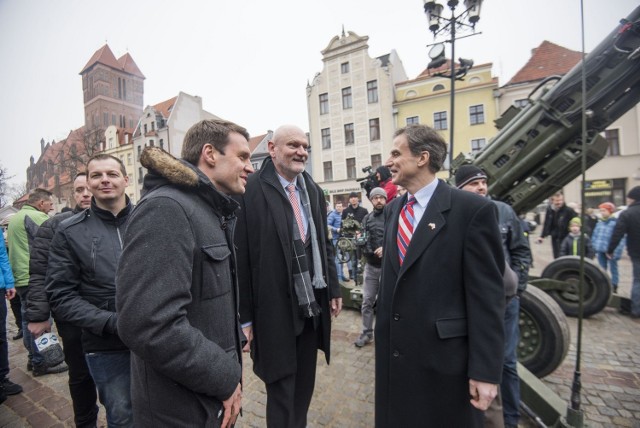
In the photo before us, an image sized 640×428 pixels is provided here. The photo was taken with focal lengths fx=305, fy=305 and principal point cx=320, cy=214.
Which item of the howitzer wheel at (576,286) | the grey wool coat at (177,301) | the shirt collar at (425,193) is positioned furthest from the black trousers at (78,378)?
the howitzer wheel at (576,286)

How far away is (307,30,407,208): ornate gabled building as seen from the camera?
25.3 metres

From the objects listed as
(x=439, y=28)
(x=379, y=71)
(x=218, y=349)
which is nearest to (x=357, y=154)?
(x=379, y=71)

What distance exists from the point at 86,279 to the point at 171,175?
149 centimetres

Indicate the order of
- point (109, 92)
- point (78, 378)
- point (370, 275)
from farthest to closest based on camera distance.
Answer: point (109, 92), point (370, 275), point (78, 378)

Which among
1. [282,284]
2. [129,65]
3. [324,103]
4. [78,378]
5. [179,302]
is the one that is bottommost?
[78,378]

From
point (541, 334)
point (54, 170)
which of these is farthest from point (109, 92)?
point (541, 334)

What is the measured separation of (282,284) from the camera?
7.16 ft

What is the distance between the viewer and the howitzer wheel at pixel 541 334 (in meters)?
3.10

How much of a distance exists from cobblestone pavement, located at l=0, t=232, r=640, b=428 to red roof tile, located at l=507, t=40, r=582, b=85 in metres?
23.5

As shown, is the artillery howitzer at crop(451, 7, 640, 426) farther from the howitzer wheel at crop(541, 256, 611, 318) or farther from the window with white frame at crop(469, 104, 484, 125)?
the window with white frame at crop(469, 104, 484, 125)

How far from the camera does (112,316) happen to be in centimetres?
201

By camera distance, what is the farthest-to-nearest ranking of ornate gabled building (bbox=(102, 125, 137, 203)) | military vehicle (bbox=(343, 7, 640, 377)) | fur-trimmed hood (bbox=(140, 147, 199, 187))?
ornate gabled building (bbox=(102, 125, 137, 203)) → military vehicle (bbox=(343, 7, 640, 377)) → fur-trimmed hood (bbox=(140, 147, 199, 187))

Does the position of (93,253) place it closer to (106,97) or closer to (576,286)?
(576,286)

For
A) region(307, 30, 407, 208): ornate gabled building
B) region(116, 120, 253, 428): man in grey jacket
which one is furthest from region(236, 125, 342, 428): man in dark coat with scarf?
region(307, 30, 407, 208): ornate gabled building
